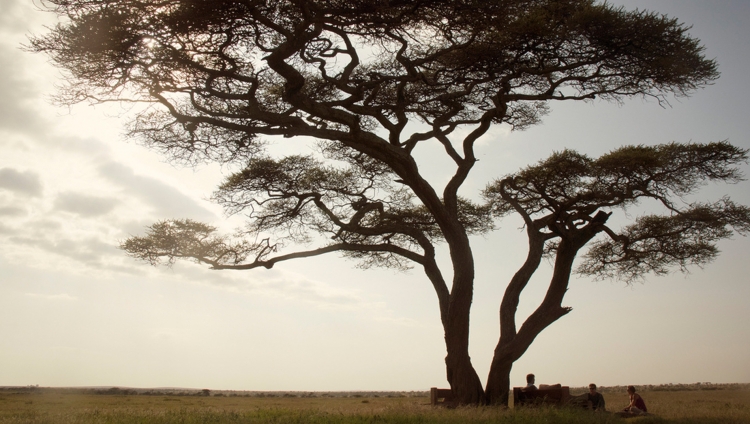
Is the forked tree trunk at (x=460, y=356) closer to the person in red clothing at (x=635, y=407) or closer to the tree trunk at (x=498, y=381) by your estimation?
the tree trunk at (x=498, y=381)

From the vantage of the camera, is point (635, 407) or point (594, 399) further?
point (635, 407)

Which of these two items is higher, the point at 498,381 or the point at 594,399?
the point at 498,381

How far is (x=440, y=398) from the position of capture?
43.1ft

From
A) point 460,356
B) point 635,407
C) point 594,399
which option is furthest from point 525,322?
point 635,407

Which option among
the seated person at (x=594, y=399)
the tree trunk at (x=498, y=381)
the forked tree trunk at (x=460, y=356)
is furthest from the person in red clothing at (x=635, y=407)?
the forked tree trunk at (x=460, y=356)

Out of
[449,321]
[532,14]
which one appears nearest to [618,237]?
[449,321]

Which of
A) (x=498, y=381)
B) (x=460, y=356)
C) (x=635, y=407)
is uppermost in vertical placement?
(x=460, y=356)

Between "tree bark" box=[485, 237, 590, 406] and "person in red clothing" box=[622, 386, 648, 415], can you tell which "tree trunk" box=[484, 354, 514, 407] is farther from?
"person in red clothing" box=[622, 386, 648, 415]

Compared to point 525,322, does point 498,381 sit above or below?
below

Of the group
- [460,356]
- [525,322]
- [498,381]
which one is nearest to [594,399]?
[498,381]

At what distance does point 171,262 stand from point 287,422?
28.2ft

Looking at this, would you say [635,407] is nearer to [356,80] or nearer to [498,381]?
[498,381]

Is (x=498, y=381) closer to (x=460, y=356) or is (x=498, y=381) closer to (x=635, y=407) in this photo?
(x=460, y=356)

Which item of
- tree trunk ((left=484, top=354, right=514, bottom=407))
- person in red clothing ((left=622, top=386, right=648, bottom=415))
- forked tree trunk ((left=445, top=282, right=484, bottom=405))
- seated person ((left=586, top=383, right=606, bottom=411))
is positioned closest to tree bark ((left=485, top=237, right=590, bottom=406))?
tree trunk ((left=484, top=354, right=514, bottom=407))
